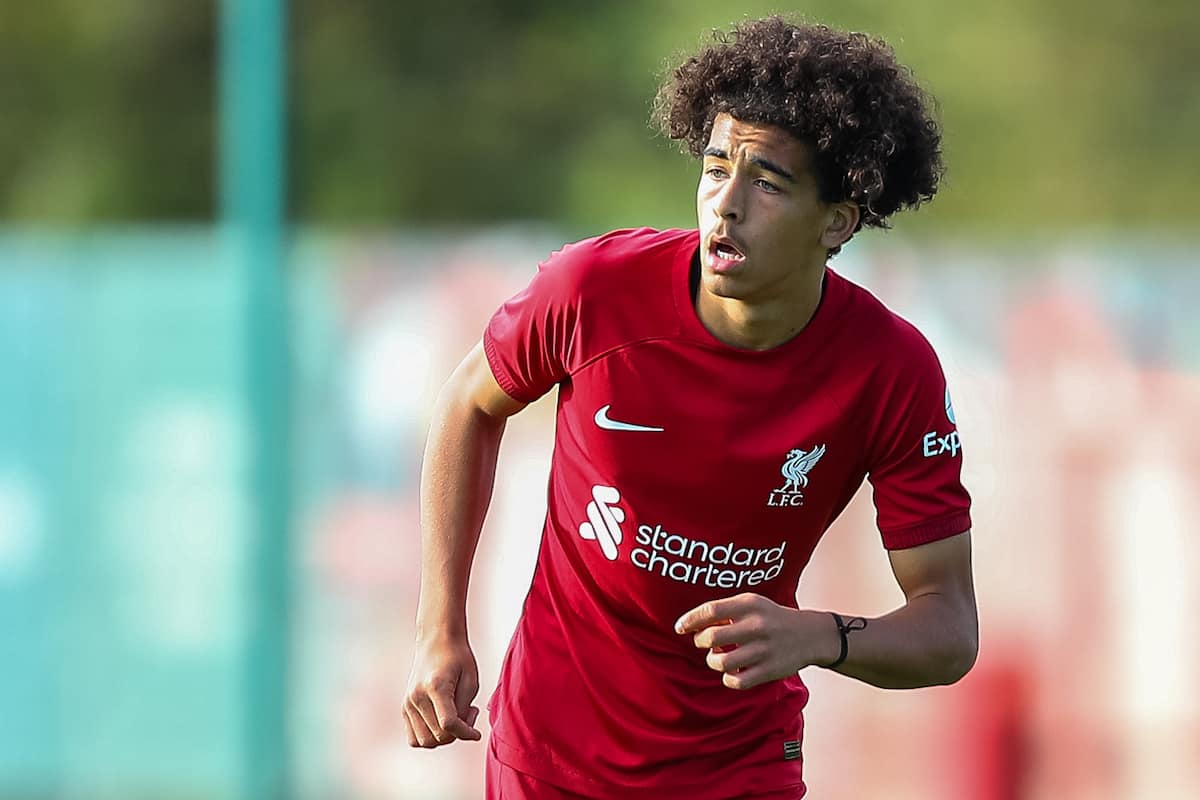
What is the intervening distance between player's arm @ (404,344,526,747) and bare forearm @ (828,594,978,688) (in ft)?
2.38

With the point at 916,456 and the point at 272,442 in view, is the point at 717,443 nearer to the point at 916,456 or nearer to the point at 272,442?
the point at 916,456

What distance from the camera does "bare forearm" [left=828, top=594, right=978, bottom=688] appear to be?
3281mm

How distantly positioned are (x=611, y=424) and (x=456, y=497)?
36 cm

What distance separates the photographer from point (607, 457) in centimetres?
351

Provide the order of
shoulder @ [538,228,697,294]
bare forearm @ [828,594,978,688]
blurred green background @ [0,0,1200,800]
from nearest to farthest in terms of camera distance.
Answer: bare forearm @ [828,594,978,688] < shoulder @ [538,228,697,294] < blurred green background @ [0,0,1200,800]

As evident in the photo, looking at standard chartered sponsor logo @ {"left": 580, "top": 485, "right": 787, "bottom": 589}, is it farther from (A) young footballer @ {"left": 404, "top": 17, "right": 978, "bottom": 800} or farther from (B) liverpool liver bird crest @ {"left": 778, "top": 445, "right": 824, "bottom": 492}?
(B) liverpool liver bird crest @ {"left": 778, "top": 445, "right": 824, "bottom": 492}

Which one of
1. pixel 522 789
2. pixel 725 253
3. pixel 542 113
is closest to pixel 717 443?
pixel 725 253

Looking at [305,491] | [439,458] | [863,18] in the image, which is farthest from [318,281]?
[863,18]

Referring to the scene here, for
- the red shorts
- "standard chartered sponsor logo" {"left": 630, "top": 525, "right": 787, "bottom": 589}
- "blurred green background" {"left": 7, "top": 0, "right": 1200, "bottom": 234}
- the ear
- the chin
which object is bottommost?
the red shorts

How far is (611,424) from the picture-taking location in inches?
138

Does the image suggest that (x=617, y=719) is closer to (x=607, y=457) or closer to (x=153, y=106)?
(x=607, y=457)

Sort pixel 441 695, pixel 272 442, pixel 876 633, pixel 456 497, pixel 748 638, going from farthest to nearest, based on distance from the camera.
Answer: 1. pixel 272 442
2. pixel 456 497
3. pixel 441 695
4. pixel 876 633
5. pixel 748 638

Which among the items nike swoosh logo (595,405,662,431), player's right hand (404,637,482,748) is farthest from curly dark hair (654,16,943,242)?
player's right hand (404,637,482,748)

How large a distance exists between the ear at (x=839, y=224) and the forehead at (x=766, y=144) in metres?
0.12
